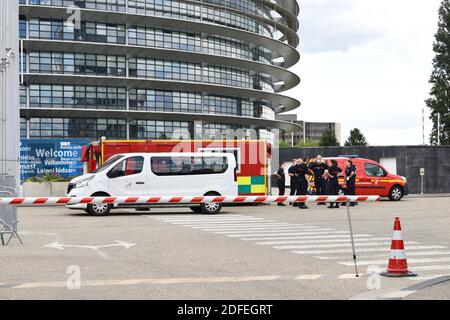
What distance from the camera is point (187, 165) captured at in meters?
22.0

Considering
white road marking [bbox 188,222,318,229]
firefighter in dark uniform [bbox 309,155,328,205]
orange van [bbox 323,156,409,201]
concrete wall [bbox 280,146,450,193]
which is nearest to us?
white road marking [bbox 188,222,318,229]

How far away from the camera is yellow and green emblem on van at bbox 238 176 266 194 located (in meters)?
26.2

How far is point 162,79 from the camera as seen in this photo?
61.0m

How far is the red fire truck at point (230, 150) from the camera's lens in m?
25.9

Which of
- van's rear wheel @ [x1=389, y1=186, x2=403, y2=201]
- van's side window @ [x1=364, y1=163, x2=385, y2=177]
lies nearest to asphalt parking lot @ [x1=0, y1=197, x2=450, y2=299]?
van's side window @ [x1=364, y1=163, x2=385, y2=177]

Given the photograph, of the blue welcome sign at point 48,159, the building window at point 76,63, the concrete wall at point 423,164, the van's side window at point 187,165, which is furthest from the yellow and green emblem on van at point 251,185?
the building window at point 76,63

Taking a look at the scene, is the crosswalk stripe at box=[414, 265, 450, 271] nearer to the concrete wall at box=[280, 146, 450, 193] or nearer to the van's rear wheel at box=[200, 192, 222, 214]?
the van's rear wheel at box=[200, 192, 222, 214]

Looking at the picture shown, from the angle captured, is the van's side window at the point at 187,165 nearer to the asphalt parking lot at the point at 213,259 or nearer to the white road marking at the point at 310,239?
the white road marking at the point at 310,239

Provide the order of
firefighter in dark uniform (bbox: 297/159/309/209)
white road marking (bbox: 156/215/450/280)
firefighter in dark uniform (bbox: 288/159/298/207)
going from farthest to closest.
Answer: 1. firefighter in dark uniform (bbox: 288/159/298/207)
2. firefighter in dark uniform (bbox: 297/159/309/209)
3. white road marking (bbox: 156/215/450/280)

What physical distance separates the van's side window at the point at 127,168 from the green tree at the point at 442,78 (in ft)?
172

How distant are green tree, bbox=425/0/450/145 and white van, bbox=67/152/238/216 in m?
50.7

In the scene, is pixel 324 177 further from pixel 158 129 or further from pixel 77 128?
pixel 158 129

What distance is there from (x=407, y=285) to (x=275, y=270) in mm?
1981
